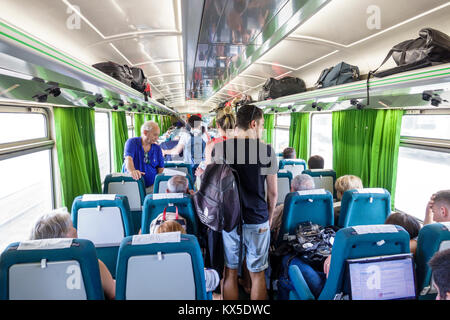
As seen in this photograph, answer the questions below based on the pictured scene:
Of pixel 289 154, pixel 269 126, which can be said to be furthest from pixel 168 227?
pixel 269 126

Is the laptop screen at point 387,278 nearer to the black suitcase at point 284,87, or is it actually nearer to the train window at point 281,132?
the black suitcase at point 284,87

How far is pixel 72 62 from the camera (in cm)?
201

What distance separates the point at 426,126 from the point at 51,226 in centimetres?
459

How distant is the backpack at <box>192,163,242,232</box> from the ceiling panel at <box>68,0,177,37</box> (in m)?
1.73

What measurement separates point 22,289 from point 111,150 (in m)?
5.84

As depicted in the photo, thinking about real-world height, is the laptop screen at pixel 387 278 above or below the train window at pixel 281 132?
below

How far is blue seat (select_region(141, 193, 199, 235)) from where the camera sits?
254 centimetres

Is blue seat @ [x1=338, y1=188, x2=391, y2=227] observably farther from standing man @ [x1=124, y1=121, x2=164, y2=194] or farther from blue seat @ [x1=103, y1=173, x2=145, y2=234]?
standing man @ [x1=124, y1=121, x2=164, y2=194]

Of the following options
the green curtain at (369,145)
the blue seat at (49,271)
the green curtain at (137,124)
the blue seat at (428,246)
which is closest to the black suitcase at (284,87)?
the green curtain at (369,145)

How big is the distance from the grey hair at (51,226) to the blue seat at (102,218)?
557 mm

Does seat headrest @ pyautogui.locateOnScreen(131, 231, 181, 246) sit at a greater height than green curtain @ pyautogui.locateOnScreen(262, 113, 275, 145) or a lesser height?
lesser

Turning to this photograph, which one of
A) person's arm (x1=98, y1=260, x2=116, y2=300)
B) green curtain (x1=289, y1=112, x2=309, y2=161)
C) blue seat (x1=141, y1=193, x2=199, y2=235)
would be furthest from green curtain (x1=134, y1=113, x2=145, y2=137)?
person's arm (x1=98, y1=260, x2=116, y2=300)

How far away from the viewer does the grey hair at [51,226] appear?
71.1 inches

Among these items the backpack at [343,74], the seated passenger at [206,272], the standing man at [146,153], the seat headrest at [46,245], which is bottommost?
the seated passenger at [206,272]
